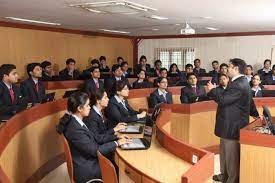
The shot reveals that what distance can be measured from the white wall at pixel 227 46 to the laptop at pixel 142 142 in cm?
808

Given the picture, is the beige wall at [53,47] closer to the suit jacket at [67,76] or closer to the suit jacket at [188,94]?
the suit jacket at [67,76]

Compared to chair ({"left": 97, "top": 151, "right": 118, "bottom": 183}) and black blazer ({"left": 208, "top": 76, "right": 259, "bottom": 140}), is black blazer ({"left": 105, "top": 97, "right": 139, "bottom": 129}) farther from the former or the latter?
chair ({"left": 97, "top": 151, "right": 118, "bottom": 183})

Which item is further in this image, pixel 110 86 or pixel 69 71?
pixel 69 71

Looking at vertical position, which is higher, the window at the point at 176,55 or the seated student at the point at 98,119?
the window at the point at 176,55

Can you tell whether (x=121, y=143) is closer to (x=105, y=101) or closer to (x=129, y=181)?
(x=129, y=181)

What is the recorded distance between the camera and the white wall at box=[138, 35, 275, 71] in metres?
10.2

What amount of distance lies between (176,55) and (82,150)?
9.35 metres

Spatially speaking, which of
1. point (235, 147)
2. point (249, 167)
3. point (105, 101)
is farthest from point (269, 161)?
point (105, 101)

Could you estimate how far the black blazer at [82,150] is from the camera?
2768mm

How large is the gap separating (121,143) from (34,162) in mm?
1529

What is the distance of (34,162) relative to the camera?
153 inches


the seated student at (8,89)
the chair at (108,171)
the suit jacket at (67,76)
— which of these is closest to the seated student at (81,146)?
the chair at (108,171)

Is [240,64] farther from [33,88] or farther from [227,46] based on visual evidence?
[227,46]

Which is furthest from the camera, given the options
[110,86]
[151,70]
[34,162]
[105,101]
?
[151,70]
